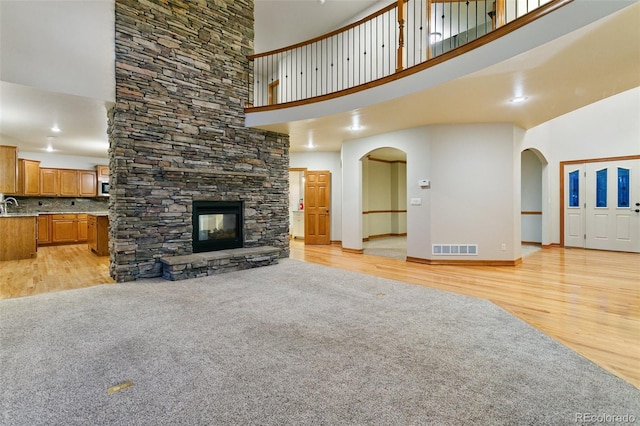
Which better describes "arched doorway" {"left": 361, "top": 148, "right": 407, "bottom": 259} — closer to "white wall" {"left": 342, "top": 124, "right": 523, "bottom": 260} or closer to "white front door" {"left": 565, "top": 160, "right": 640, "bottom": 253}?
"white wall" {"left": 342, "top": 124, "right": 523, "bottom": 260}

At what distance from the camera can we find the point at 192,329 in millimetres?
2855

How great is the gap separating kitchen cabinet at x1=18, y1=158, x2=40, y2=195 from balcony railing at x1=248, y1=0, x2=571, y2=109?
676 cm

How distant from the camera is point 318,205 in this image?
891 centimetres

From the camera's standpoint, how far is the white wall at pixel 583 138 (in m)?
7.02

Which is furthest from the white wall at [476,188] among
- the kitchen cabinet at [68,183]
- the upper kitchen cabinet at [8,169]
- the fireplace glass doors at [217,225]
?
the kitchen cabinet at [68,183]

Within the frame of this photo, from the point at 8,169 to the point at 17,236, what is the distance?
1.42 m

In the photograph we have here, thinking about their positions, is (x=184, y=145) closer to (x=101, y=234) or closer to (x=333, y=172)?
(x=101, y=234)

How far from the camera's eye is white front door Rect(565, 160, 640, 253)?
6.97 meters

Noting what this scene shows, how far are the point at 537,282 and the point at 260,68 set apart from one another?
29.2ft

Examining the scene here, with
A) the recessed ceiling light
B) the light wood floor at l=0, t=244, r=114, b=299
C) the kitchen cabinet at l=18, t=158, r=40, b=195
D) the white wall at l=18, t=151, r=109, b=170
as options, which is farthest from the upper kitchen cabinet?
the recessed ceiling light

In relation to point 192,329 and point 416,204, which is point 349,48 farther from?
point 192,329

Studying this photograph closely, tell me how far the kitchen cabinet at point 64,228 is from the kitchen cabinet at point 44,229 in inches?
3.3

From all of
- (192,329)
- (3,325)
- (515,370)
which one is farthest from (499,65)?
(3,325)

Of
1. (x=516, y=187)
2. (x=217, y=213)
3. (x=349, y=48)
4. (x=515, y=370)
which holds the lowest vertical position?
(x=515, y=370)
